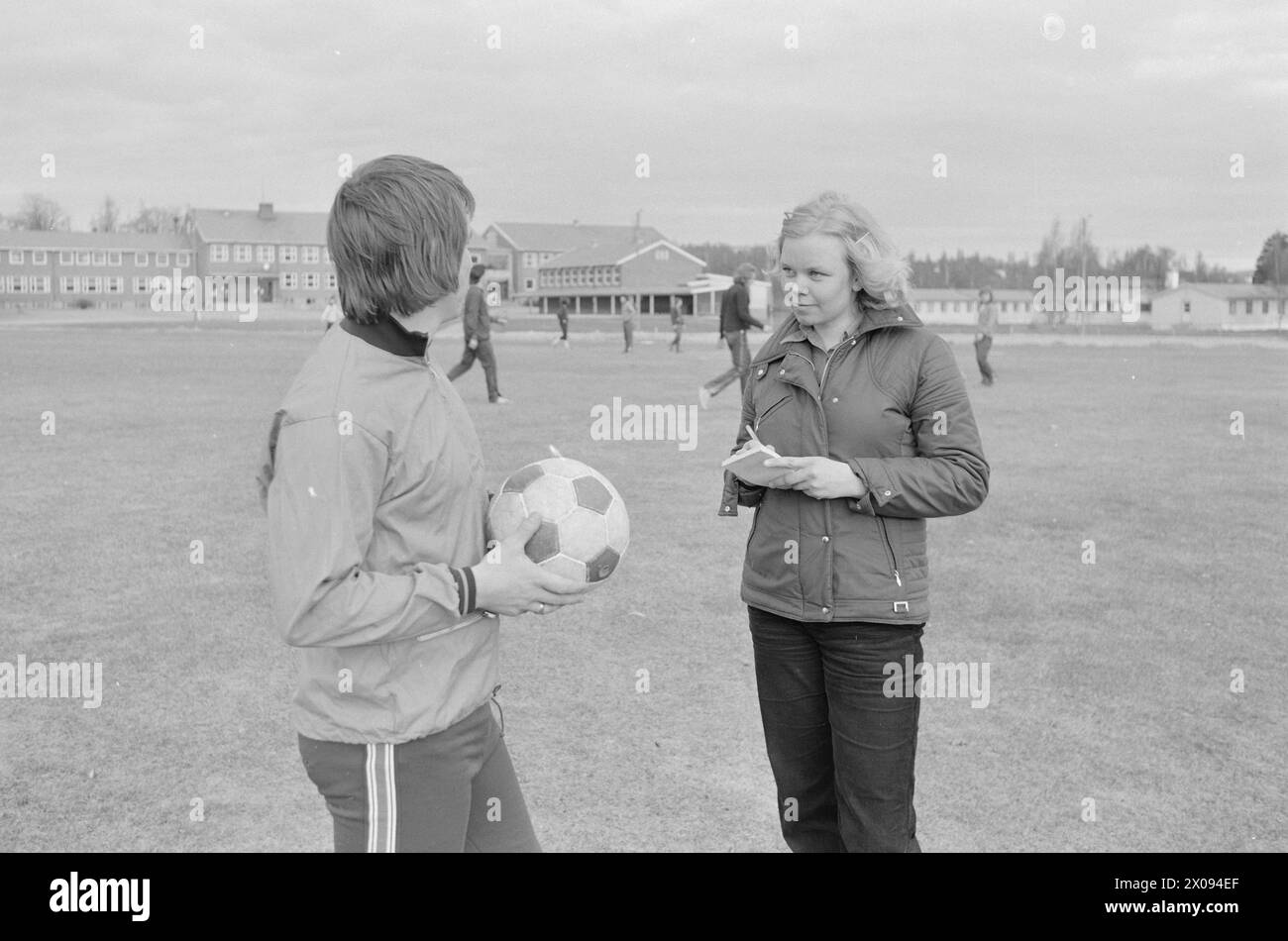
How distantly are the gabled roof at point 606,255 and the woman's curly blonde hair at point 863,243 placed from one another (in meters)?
89.6

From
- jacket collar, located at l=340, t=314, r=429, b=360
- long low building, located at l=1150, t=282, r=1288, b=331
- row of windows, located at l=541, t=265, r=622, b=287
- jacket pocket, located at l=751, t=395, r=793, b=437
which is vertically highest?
row of windows, located at l=541, t=265, r=622, b=287

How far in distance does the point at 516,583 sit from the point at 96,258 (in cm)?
12616

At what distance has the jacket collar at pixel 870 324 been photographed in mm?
3461

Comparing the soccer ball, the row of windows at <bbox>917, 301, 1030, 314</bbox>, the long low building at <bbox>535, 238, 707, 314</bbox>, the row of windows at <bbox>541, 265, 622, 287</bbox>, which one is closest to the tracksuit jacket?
the soccer ball

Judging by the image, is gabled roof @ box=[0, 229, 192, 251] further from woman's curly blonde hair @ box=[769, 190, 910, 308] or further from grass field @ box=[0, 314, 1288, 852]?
woman's curly blonde hair @ box=[769, 190, 910, 308]

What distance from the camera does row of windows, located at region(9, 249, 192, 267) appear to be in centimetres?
11182

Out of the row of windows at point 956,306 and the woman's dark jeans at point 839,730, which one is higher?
the row of windows at point 956,306

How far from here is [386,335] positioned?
248 centimetres

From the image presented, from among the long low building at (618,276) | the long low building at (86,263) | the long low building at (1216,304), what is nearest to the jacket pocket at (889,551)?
the long low building at (618,276)

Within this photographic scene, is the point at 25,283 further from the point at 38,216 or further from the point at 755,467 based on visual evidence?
the point at 755,467

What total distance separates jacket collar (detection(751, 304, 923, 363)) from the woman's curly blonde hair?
0.02 m

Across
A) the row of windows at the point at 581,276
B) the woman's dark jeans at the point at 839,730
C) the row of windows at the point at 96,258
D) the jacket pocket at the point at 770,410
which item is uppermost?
the row of windows at the point at 96,258

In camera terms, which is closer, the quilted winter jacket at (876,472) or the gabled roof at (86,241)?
the quilted winter jacket at (876,472)

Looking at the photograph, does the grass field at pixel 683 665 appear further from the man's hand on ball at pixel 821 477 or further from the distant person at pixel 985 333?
the distant person at pixel 985 333
